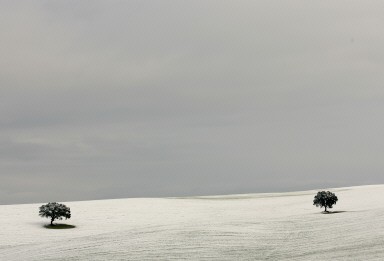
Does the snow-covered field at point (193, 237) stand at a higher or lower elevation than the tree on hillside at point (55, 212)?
lower

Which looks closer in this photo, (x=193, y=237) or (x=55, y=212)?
(x=193, y=237)

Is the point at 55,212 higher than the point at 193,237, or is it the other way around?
the point at 55,212

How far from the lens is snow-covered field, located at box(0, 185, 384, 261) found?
37.1 m

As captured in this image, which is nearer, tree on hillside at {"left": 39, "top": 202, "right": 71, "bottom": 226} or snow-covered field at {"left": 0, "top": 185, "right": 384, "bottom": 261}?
snow-covered field at {"left": 0, "top": 185, "right": 384, "bottom": 261}

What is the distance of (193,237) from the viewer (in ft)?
137

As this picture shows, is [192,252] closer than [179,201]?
Yes

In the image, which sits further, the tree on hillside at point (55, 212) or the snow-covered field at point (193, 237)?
the tree on hillside at point (55, 212)

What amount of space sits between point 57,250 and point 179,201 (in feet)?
157

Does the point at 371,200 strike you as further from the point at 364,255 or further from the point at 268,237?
→ the point at 364,255

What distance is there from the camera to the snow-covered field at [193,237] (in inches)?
1460

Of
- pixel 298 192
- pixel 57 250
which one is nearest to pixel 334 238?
pixel 57 250

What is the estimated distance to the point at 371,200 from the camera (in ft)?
245

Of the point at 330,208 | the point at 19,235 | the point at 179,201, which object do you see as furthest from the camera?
the point at 179,201

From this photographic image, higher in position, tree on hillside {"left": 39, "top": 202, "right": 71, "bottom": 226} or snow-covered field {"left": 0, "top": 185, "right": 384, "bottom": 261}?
tree on hillside {"left": 39, "top": 202, "right": 71, "bottom": 226}
